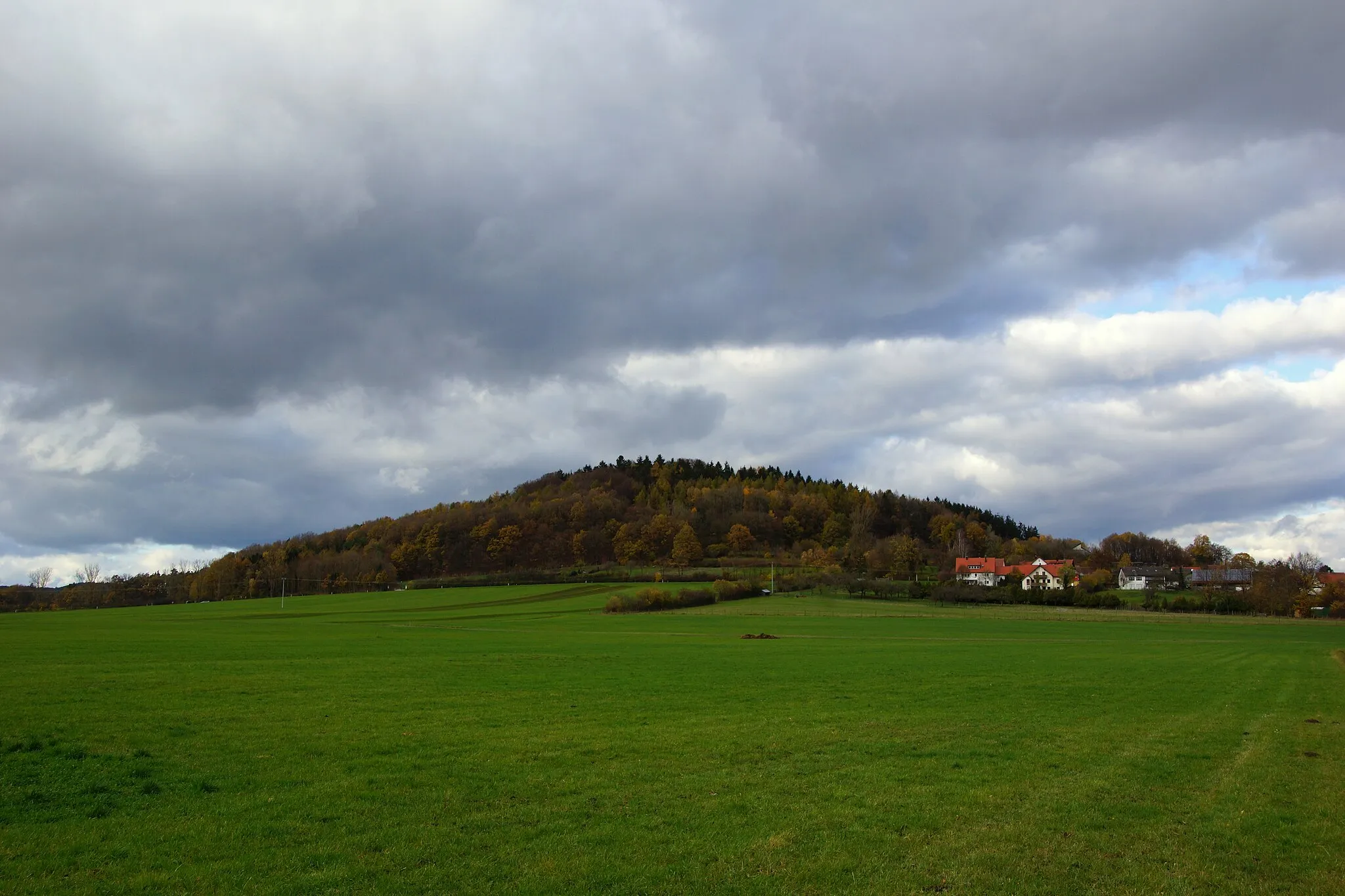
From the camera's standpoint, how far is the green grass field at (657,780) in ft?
33.7

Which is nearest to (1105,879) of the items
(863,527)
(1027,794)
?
(1027,794)

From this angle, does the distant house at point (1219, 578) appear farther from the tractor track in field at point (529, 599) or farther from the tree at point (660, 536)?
the tractor track in field at point (529, 599)

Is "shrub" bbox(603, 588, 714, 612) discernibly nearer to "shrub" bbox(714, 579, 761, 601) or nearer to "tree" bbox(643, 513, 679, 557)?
"shrub" bbox(714, 579, 761, 601)

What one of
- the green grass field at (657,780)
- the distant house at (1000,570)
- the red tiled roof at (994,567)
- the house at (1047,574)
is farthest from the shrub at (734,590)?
the green grass field at (657,780)

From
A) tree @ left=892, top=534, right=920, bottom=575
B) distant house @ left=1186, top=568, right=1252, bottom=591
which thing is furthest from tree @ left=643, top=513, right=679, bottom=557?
distant house @ left=1186, top=568, right=1252, bottom=591

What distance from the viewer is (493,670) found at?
3356cm

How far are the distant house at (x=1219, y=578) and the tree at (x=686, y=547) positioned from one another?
97.4 m

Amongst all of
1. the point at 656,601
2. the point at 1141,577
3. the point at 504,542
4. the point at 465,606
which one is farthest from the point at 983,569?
the point at 465,606

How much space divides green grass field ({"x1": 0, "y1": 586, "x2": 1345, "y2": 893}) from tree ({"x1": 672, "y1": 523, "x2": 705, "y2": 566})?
142 m

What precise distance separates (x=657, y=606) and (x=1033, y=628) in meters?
47.9

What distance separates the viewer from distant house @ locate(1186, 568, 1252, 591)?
16000 cm

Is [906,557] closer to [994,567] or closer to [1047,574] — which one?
[994,567]

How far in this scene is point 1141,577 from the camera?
184 m

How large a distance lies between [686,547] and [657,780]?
16467 cm
